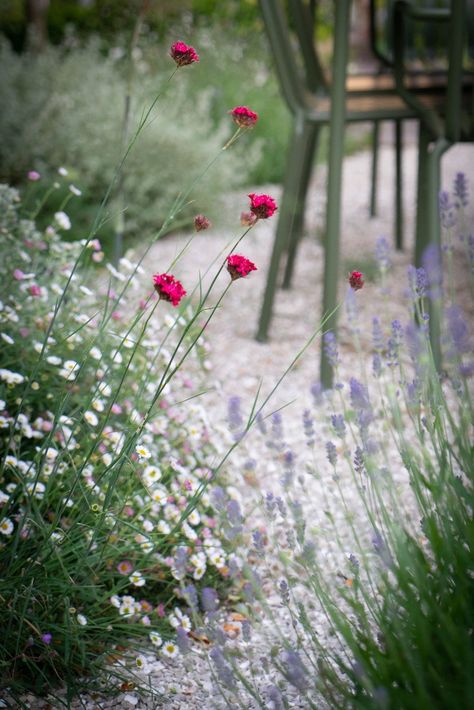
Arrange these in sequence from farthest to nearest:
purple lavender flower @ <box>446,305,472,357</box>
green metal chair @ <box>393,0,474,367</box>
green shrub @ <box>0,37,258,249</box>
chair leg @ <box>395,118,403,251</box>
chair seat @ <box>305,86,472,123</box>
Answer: green shrub @ <box>0,37,258,249</box> < chair leg @ <box>395,118,403,251</box> < chair seat @ <box>305,86,472,123</box> < green metal chair @ <box>393,0,474,367</box> < purple lavender flower @ <box>446,305,472,357</box>

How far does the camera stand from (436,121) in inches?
119

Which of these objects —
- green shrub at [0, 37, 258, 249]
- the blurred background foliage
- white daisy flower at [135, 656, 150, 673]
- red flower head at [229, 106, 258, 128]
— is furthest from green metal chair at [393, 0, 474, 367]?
green shrub at [0, 37, 258, 249]

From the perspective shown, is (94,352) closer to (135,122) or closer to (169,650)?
(169,650)

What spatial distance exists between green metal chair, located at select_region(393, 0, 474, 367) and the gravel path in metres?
0.66

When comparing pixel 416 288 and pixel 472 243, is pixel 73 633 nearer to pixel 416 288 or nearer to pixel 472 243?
pixel 416 288

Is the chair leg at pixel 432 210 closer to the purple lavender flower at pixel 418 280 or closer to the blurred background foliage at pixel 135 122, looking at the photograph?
the blurred background foliage at pixel 135 122

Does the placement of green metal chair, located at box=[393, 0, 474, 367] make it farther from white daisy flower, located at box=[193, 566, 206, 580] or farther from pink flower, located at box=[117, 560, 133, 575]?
pink flower, located at box=[117, 560, 133, 575]

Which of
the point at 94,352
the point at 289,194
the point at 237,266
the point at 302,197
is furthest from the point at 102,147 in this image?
the point at 237,266

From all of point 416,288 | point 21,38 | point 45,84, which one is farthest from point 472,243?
point 21,38

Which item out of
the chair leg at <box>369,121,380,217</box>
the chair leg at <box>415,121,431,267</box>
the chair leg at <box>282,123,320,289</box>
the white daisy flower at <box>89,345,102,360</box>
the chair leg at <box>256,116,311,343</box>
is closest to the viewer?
the white daisy flower at <box>89,345,102,360</box>

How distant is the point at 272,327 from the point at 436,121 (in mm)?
1281

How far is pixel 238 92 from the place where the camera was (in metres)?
8.38

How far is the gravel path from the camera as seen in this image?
64.5 inches

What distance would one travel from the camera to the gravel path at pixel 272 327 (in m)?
1.64
